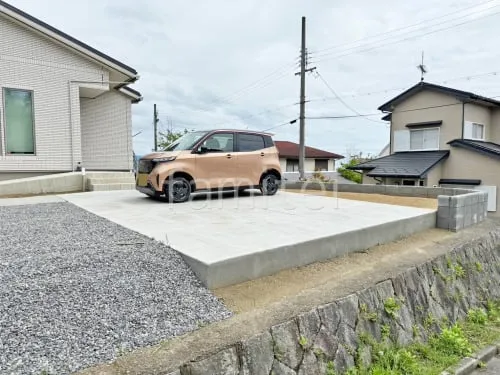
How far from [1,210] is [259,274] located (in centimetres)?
482

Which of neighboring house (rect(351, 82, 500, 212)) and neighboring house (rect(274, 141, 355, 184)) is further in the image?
neighboring house (rect(274, 141, 355, 184))

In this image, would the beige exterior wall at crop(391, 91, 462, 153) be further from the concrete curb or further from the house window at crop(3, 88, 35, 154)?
the house window at crop(3, 88, 35, 154)

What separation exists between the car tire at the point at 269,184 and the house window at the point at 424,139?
1076 cm

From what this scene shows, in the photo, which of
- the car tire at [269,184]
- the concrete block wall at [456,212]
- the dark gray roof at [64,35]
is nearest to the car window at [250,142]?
the car tire at [269,184]

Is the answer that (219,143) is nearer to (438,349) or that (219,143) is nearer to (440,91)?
(438,349)

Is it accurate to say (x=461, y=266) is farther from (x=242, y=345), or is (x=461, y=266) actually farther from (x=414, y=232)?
(x=242, y=345)

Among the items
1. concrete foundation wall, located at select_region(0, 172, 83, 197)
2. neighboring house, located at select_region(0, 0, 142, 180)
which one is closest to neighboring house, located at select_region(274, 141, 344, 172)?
neighboring house, located at select_region(0, 0, 142, 180)

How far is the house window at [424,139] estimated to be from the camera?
15.2m

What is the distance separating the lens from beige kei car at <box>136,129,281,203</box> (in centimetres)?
629

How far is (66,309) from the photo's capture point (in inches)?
90.5

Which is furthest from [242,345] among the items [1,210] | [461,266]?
[1,210]

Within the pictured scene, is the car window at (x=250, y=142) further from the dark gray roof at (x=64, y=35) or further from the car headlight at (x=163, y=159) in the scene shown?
the dark gray roof at (x=64, y=35)

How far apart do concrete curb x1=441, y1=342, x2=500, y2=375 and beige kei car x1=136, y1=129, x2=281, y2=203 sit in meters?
4.89

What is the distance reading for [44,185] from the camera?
8.08 metres
